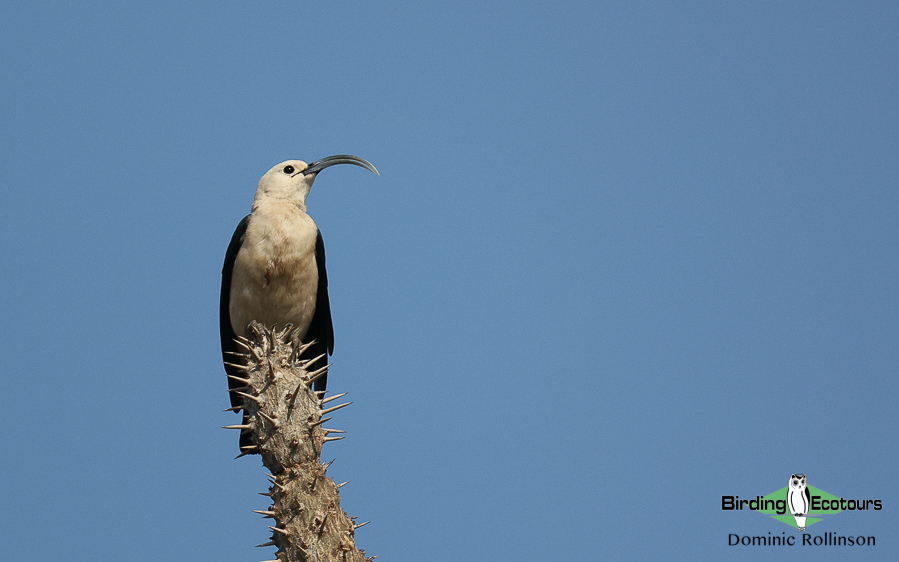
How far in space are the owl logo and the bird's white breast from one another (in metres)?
6.36

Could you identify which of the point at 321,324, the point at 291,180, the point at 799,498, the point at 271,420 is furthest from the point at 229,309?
the point at 799,498

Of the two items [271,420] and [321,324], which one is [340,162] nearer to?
[321,324]

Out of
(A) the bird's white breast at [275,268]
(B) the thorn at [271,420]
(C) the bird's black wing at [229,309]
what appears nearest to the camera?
(B) the thorn at [271,420]

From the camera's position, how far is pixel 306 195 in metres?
8.83

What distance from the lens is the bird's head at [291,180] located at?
860cm

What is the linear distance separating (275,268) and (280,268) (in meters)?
→ 0.05

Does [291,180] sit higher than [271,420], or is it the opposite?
[291,180]

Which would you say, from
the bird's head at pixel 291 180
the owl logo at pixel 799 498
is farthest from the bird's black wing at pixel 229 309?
the owl logo at pixel 799 498

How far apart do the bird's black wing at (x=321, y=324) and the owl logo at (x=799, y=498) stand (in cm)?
590

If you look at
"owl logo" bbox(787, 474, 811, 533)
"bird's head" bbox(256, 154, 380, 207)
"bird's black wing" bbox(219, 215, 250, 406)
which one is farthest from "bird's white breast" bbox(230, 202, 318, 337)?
"owl logo" bbox(787, 474, 811, 533)

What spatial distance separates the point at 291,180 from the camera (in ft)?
28.5

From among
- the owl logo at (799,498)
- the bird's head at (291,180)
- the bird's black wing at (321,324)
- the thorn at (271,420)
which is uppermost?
the bird's head at (291,180)

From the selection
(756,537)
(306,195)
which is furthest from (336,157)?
(756,537)

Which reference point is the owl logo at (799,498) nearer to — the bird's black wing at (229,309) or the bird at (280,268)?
the bird at (280,268)
